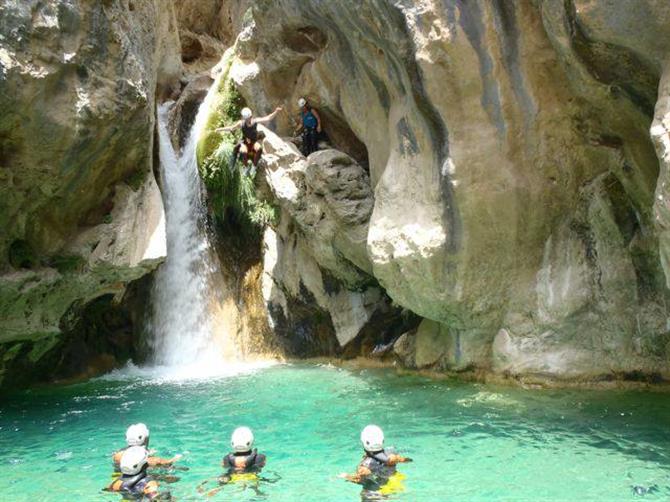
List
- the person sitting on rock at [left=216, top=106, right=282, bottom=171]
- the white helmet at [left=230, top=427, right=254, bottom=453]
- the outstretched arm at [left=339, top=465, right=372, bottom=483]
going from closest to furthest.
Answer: the outstretched arm at [left=339, top=465, right=372, bottom=483]
the white helmet at [left=230, top=427, right=254, bottom=453]
the person sitting on rock at [left=216, top=106, right=282, bottom=171]

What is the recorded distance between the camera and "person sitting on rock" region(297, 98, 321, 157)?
529 inches

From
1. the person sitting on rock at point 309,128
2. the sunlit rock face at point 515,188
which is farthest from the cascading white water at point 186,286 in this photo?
the sunlit rock face at point 515,188

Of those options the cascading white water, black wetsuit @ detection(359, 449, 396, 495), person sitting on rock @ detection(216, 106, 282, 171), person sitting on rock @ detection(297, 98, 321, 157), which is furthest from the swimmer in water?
person sitting on rock @ detection(216, 106, 282, 171)

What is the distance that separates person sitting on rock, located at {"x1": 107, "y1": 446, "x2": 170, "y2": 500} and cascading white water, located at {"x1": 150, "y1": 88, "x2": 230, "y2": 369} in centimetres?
833

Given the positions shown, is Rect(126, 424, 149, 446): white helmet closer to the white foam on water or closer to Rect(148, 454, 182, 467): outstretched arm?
Rect(148, 454, 182, 467): outstretched arm

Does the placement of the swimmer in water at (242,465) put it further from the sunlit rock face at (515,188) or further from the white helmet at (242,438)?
the sunlit rock face at (515,188)

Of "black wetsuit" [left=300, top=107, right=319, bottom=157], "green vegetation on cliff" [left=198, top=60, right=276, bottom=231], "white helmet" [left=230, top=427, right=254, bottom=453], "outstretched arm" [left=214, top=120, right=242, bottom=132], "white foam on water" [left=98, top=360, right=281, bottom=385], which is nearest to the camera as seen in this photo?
"white helmet" [left=230, top=427, right=254, bottom=453]

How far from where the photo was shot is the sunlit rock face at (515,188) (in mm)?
8484

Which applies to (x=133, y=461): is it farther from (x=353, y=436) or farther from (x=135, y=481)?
(x=353, y=436)

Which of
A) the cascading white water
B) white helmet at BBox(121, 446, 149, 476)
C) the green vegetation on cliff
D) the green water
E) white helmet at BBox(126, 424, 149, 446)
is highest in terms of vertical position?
the green vegetation on cliff

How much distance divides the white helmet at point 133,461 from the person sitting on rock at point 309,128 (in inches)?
343

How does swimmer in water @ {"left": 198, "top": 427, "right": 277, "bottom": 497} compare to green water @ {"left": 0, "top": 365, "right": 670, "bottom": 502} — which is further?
swimmer in water @ {"left": 198, "top": 427, "right": 277, "bottom": 497}

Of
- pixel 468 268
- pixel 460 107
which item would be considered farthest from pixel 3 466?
pixel 460 107

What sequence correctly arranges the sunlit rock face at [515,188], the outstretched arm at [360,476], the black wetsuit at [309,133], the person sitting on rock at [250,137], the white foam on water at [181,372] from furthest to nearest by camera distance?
the black wetsuit at [309,133]
the person sitting on rock at [250,137]
the white foam on water at [181,372]
the sunlit rock face at [515,188]
the outstretched arm at [360,476]
